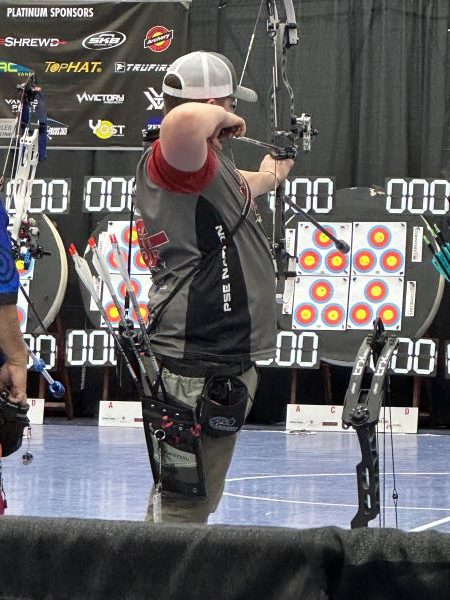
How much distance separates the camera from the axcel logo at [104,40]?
30.9 ft

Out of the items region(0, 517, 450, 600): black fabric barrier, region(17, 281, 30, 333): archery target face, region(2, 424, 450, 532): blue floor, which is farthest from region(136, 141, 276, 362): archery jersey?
region(17, 281, 30, 333): archery target face

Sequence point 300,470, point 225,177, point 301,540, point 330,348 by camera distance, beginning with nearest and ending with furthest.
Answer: point 301,540 → point 225,177 → point 300,470 → point 330,348

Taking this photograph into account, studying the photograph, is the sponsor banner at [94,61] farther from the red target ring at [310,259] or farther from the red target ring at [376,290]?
the red target ring at [376,290]

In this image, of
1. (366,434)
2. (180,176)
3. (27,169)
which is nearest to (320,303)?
(27,169)

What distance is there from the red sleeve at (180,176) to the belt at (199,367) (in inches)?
15.9

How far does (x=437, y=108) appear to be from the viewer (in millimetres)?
9070

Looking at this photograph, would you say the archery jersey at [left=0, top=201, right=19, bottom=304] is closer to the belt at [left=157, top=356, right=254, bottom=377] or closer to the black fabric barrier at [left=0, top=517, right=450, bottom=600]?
the belt at [left=157, top=356, right=254, bottom=377]

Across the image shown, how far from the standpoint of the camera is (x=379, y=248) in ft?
29.5

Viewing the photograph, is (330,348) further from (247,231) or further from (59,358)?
(247,231)

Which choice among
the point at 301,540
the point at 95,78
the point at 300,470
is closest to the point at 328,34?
the point at 95,78

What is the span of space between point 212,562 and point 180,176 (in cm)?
159

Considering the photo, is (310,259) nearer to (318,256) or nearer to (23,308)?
(318,256)

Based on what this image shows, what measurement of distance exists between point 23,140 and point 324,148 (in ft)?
9.59

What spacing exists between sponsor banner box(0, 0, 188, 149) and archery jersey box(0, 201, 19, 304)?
6.36 meters
